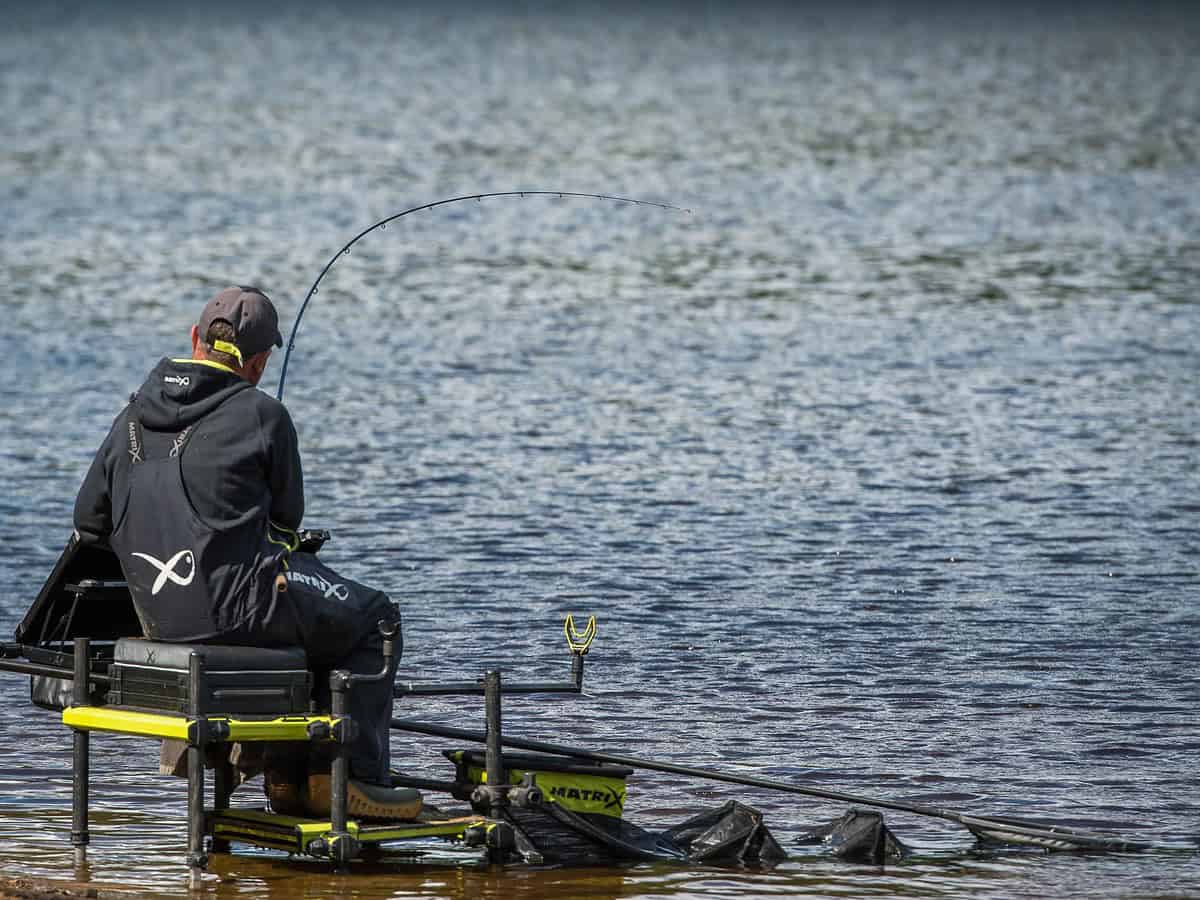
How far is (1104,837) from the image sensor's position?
8023 mm

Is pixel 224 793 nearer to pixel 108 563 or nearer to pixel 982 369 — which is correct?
pixel 108 563

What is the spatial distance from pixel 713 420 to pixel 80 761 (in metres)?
10.6

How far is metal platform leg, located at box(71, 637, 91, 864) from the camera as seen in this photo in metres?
7.05

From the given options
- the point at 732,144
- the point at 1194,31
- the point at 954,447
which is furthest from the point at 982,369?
the point at 1194,31

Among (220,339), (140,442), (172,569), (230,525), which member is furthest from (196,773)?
(220,339)

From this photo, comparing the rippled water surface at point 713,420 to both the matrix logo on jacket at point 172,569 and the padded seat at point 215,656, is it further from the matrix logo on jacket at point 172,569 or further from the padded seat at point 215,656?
the matrix logo on jacket at point 172,569

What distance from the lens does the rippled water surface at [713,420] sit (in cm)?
904

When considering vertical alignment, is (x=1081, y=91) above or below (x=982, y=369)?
above

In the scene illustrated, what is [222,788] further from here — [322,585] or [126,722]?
[322,585]

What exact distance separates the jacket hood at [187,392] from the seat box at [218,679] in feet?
2.10

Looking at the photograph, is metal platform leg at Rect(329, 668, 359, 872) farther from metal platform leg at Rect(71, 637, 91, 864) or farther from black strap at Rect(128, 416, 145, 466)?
black strap at Rect(128, 416, 145, 466)

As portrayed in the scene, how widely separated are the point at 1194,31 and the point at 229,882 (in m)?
57.3

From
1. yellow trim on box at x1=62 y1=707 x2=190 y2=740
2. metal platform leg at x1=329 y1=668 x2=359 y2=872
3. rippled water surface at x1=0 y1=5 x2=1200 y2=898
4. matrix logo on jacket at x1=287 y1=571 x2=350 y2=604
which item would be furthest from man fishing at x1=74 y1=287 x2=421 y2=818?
rippled water surface at x1=0 y1=5 x2=1200 y2=898

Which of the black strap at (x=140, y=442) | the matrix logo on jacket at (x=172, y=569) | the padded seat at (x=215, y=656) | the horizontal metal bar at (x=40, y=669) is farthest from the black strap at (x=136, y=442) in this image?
the horizontal metal bar at (x=40, y=669)
